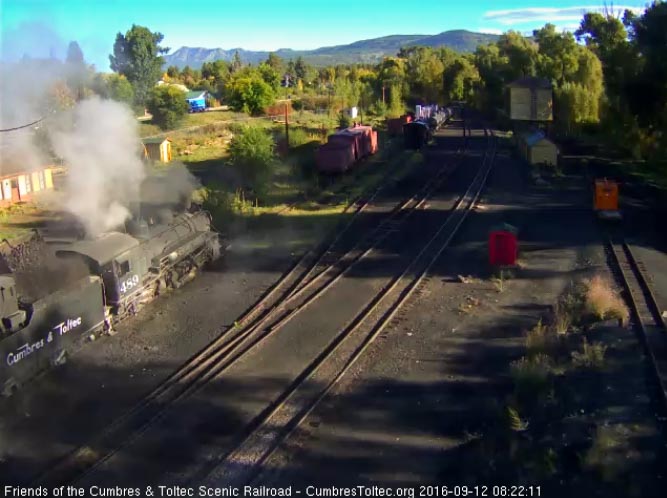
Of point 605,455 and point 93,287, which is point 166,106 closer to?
point 93,287

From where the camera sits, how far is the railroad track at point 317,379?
809 centimetres

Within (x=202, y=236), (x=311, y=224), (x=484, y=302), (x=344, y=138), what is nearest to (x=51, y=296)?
(x=202, y=236)

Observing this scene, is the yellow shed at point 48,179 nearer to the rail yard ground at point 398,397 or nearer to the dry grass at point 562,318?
the rail yard ground at point 398,397

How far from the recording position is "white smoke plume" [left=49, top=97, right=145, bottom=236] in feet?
45.0

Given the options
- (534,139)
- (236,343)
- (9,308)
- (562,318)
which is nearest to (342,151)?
(534,139)

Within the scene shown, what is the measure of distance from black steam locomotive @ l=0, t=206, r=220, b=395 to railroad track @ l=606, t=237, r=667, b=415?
31.0 feet

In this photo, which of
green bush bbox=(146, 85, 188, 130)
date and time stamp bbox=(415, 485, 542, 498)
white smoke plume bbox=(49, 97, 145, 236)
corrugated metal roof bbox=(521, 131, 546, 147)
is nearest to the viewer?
date and time stamp bbox=(415, 485, 542, 498)

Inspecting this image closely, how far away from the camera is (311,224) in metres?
22.6

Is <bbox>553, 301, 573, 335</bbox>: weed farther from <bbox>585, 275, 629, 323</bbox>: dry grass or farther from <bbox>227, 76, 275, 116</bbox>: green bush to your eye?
<bbox>227, 76, 275, 116</bbox>: green bush

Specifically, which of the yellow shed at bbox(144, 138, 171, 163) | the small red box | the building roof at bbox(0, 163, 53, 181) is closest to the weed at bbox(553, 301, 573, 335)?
the small red box

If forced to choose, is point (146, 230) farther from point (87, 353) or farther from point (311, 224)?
point (311, 224)

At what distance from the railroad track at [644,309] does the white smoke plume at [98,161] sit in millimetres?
10886

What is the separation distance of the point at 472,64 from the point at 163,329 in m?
89.8

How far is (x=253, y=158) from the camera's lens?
26609mm
